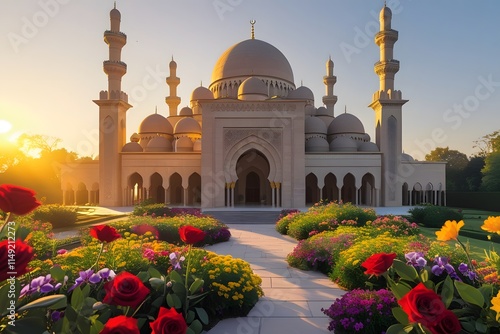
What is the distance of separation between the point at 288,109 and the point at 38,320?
20533 mm

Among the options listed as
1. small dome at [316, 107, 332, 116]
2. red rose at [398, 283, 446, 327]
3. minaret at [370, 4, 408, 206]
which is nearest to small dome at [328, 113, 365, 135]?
small dome at [316, 107, 332, 116]

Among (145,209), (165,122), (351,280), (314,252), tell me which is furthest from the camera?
(165,122)

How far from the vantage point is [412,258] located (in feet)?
10.9

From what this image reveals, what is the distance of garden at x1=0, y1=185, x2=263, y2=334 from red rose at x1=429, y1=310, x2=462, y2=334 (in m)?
1.42

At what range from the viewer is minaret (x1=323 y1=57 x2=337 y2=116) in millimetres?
31920

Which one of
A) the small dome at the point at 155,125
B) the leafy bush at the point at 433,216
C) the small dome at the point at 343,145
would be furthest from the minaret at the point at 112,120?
the leafy bush at the point at 433,216

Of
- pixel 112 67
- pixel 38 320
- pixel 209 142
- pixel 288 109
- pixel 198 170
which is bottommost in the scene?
pixel 38 320

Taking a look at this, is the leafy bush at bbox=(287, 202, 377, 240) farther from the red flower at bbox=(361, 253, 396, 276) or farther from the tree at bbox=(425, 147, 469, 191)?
the tree at bbox=(425, 147, 469, 191)

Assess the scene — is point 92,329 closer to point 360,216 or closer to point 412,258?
point 412,258

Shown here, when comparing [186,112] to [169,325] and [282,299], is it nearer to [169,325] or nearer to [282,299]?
[282,299]

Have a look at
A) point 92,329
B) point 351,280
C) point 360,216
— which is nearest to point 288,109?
point 360,216

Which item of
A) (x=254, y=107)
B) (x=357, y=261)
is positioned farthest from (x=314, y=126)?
(x=357, y=261)

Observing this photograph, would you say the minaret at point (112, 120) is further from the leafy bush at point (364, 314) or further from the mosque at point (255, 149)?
the leafy bush at point (364, 314)

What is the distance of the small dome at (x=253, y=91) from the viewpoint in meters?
24.7
